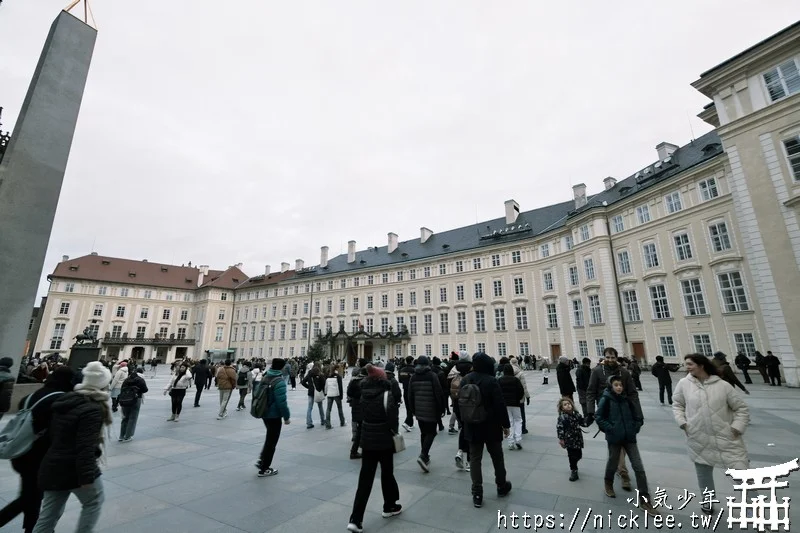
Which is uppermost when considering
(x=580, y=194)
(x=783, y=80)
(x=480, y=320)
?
(x=580, y=194)

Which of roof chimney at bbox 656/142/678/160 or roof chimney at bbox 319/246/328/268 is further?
roof chimney at bbox 319/246/328/268

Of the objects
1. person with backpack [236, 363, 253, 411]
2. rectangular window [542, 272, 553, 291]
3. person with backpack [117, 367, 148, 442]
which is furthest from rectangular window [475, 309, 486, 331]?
person with backpack [117, 367, 148, 442]

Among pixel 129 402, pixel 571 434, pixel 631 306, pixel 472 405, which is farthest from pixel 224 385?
pixel 631 306

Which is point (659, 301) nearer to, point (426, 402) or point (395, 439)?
point (426, 402)

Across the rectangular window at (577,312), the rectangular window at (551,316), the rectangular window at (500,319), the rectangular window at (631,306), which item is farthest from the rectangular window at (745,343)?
the rectangular window at (500,319)

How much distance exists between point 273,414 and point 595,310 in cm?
3153

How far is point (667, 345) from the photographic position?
26172mm

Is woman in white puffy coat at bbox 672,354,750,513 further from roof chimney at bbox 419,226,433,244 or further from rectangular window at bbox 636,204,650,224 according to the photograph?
roof chimney at bbox 419,226,433,244

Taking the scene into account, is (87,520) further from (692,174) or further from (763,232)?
(692,174)

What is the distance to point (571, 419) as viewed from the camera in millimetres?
5574

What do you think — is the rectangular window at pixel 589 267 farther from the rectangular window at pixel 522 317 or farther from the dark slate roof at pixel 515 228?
the rectangular window at pixel 522 317

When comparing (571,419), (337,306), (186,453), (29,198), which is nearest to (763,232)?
A: (571,419)

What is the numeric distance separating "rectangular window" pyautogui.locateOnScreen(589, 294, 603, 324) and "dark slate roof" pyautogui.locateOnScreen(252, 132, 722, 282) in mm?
7971

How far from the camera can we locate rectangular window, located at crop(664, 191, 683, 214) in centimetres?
2639
